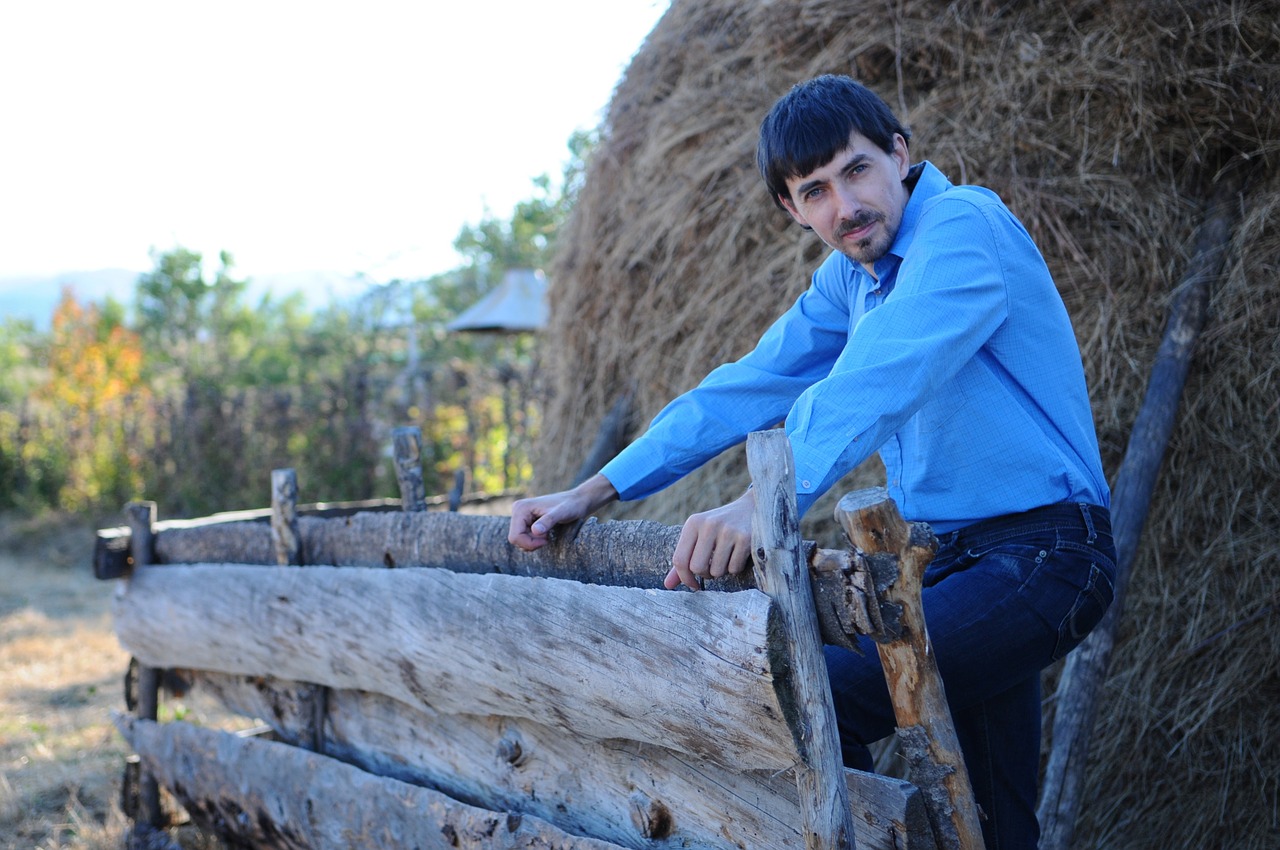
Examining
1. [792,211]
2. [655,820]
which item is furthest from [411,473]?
[792,211]

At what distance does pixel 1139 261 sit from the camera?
10.6 ft

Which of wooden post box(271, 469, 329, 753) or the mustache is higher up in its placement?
the mustache

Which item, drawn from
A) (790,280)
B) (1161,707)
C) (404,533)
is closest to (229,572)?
(404,533)

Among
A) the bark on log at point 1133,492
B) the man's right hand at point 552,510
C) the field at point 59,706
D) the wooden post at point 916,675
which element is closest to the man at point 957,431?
the wooden post at point 916,675

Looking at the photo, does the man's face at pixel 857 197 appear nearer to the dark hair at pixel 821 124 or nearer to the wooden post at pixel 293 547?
the dark hair at pixel 821 124

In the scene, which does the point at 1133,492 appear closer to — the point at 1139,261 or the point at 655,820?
the point at 1139,261

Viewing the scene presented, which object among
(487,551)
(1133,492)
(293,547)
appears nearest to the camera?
(487,551)

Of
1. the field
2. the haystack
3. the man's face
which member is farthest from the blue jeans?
the field

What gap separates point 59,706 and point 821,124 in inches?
212

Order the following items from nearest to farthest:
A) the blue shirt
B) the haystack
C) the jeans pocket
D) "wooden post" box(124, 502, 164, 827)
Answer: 1. the blue shirt
2. the jeans pocket
3. the haystack
4. "wooden post" box(124, 502, 164, 827)

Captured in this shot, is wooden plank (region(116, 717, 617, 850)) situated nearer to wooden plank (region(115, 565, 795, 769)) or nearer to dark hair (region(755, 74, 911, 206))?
wooden plank (region(115, 565, 795, 769))

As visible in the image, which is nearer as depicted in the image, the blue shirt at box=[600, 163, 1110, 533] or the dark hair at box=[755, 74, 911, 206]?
the blue shirt at box=[600, 163, 1110, 533]

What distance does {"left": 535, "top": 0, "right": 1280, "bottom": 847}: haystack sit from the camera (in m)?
2.94

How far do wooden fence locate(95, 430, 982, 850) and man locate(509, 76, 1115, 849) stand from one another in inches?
5.2
